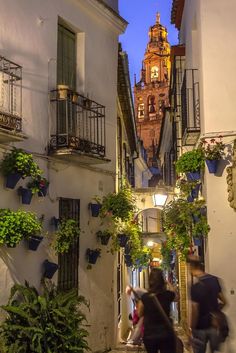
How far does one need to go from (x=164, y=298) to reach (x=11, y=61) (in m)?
4.57

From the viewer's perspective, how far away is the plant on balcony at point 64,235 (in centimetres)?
876

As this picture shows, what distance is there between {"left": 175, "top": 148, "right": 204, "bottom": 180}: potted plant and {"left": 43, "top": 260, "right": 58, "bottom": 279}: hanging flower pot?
2869mm

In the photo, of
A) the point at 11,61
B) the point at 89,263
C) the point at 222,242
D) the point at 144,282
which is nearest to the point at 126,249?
the point at 89,263

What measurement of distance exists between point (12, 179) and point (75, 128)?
8.11 feet

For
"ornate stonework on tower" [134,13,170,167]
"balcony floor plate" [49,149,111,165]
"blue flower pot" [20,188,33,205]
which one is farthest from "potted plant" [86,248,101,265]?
"ornate stonework on tower" [134,13,170,167]

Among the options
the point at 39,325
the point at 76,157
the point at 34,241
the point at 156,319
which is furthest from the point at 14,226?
the point at 156,319

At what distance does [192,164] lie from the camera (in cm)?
872

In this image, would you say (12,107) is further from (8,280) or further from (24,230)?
(8,280)

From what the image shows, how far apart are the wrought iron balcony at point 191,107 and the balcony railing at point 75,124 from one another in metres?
1.78

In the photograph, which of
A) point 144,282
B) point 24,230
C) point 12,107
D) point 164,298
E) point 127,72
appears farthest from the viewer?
point 144,282

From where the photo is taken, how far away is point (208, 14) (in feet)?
29.6

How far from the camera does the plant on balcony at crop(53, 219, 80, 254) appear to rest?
876 centimetres

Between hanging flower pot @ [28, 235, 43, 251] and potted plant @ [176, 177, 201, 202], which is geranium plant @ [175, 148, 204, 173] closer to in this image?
potted plant @ [176, 177, 201, 202]

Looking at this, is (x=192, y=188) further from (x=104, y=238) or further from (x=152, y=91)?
(x=152, y=91)
